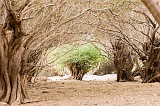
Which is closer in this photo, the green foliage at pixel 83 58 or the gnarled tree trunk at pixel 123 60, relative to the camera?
the gnarled tree trunk at pixel 123 60

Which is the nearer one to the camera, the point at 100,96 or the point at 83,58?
the point at 100,96

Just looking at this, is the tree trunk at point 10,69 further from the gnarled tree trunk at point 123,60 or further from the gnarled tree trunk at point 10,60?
the gnarled tree trunk at point 123,60

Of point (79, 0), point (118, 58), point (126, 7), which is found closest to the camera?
point (79, 0)

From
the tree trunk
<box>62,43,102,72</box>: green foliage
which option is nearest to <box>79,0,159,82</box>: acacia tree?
the tree trunk

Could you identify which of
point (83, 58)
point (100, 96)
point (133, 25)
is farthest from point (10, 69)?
point (83, 58)

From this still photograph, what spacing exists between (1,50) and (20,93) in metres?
0.82

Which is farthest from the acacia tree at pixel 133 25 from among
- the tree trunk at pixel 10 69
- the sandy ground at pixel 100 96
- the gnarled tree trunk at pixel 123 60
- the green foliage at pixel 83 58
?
the green foliage at pixel 83 58

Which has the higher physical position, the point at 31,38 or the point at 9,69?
the point at 31,38

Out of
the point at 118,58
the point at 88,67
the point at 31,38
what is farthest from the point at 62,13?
the point at 88,67

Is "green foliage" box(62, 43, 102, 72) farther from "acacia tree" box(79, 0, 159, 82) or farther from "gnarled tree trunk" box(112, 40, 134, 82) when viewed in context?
"acacia tree" box(79, 0, 159, 82)

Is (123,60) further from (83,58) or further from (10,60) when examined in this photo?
(10,60)

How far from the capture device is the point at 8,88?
4.84 meters

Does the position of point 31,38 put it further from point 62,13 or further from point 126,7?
point 126,7

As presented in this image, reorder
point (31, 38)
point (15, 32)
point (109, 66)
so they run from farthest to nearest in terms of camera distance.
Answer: point (109, 66) < point (31, 38) < point (15, 32)
